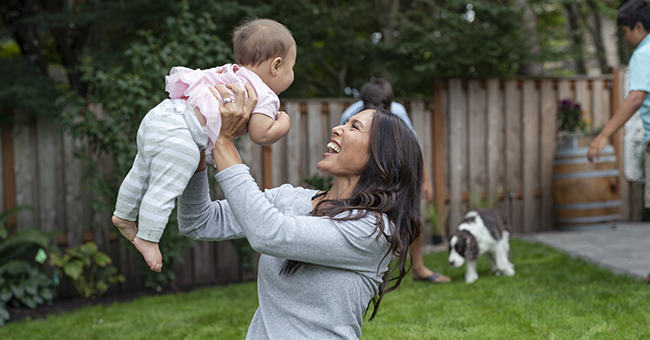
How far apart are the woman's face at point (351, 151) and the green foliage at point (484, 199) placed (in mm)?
5092

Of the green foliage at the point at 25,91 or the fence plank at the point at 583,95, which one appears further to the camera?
the fence plank at the point at 583,95

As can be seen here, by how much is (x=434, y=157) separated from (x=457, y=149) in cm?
30

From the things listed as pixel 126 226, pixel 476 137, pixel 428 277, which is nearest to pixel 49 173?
pixel 428 277

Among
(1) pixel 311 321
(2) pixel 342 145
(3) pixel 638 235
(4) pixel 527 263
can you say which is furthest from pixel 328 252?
(3) pixel 638 235

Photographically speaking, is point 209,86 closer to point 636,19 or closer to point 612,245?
point 636,19

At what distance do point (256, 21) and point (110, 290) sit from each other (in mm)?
4010

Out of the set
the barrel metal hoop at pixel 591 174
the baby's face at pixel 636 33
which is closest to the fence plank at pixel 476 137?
the barrel metal hoop at pixel 591 174

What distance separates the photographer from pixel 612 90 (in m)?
7.03

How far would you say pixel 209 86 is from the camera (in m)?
1.57

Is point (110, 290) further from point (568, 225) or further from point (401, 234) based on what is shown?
point (568, 225)

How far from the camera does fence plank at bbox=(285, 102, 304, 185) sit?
561 centimetres

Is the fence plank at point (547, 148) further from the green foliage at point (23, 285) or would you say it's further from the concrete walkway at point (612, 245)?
the green foliage at point (23, 285)

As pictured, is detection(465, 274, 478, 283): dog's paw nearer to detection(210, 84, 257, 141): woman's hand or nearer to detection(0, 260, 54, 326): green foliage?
detection(210, 84, 257, 141): woman's hand

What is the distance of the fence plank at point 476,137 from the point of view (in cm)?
649
